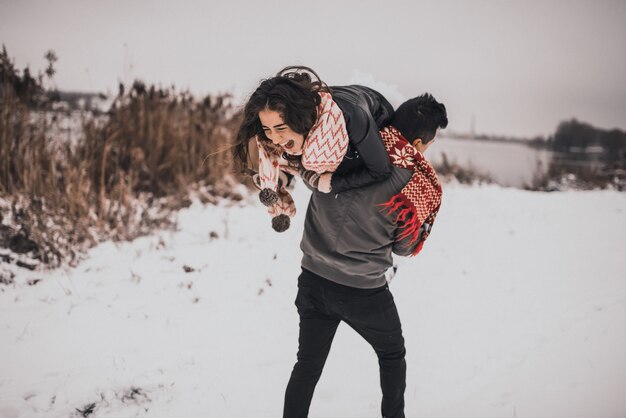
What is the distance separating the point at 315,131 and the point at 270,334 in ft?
6.58

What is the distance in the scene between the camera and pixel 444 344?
8.78ft

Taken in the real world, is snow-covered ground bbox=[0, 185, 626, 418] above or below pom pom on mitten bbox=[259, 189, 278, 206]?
below

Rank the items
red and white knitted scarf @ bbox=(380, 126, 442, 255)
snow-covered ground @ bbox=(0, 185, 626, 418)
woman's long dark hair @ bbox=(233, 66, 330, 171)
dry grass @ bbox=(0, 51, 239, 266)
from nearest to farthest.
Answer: woman's long dark hair @ bbox=(233, 66, 330, 171), red and white knitted scarf @ bbox=(380, 126, 442, 255), snow-covered ground @ bbox=(0, 185, 626, 418), dry grass @ bbox=(0, 51, 239, 266)

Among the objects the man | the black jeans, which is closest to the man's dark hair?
the man

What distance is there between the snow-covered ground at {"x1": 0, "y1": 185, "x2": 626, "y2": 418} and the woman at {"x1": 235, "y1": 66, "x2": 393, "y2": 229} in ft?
4.80

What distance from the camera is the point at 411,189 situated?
3.88 ft

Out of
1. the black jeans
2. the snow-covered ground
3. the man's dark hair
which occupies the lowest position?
the snow-covered ground

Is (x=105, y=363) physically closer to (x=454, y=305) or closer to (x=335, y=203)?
(x=335, y=203)

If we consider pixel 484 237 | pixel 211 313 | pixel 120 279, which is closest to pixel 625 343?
pixel 484 237

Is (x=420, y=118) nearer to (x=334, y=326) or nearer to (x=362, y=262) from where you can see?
(x=362, y=262)

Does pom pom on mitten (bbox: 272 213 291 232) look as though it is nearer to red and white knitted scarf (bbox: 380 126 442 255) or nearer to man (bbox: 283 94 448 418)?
man (bbox: 283 94 448 418)

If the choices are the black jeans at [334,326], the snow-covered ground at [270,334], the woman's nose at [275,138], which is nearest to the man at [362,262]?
the black jeans at [334,326]

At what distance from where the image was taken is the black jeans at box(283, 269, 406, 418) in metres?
1.28

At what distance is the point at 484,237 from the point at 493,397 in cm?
297
